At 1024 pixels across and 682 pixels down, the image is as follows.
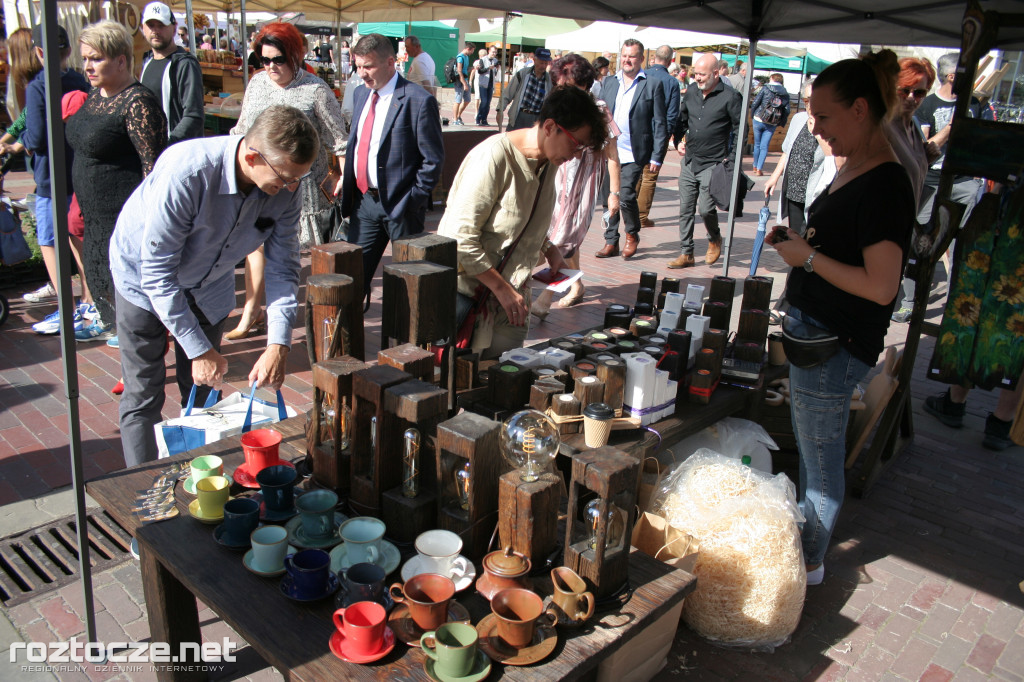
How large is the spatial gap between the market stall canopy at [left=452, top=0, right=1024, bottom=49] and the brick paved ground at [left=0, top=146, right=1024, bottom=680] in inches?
83.3

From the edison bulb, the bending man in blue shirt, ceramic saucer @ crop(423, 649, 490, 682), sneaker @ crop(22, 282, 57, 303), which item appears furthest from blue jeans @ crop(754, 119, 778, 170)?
ceramic saucer @ crop(423, 649, 490, 682)

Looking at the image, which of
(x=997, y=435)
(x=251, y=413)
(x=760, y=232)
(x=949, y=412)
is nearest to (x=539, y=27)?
(x=760, y=232)

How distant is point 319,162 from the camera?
4645 millimetres

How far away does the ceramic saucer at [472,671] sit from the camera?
1.37 meters

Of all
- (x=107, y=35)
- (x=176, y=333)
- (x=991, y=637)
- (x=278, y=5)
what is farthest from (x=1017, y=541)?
(x=278, y=5)

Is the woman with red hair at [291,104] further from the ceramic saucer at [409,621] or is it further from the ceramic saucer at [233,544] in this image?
the ceramic saucer at [409,621]

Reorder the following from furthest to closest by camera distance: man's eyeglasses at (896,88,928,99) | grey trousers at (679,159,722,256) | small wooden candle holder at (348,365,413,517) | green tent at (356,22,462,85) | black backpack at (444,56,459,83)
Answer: green tent at (356,22,462,85), black backpack at (444,56,459,83), grey trousers at (679,159,722,256), man's eyeglasses at (896,88,928,99), small wooden candle holder at (348,365,413,517)

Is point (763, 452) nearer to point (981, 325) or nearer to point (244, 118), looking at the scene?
point (981, 325)

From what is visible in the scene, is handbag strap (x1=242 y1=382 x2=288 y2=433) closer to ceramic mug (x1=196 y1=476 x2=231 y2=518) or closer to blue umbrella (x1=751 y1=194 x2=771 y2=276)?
ceramic mug (x1=196 y1=476 x2=231 y2=518)

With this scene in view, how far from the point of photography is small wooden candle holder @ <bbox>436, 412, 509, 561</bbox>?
1578 mm

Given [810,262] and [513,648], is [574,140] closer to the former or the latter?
[810,262]

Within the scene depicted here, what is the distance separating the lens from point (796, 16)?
13.3 ft

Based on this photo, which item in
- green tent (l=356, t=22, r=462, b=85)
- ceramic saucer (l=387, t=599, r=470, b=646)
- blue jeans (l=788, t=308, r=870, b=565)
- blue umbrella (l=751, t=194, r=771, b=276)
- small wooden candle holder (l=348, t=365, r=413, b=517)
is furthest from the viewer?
green tent (l=356, t=22, r=462, b=85)

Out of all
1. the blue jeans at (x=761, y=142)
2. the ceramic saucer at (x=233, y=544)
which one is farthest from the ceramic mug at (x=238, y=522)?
the blue jeans at (x=761, y=142)
